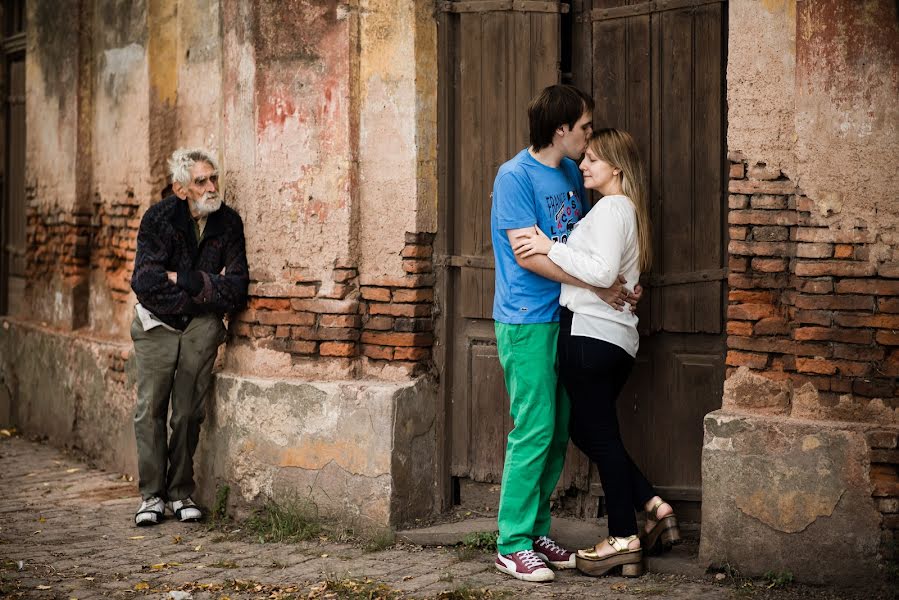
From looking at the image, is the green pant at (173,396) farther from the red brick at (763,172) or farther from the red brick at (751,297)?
the red brick at (763,172)

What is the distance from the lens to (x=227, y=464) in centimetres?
654

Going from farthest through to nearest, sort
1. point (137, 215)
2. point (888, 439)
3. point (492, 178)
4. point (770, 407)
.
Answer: point (137, 215) → point (492, 178) → point (770, 407) → point (888, 439)

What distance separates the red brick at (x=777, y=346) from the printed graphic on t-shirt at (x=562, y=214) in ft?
2.97

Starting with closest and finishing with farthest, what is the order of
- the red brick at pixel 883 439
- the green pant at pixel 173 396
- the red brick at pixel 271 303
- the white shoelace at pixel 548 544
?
the red brick at pixel 883 439
the white shoelace at pixel 548 544
the red brick at pixel 271 303
the green pant at pixel 173 396

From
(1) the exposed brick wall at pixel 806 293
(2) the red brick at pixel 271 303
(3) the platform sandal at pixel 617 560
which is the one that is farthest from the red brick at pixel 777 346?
(2) the red brick at pixel 271 303

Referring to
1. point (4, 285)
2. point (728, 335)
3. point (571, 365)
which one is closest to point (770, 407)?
point (728, 335)

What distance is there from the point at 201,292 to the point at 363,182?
1101mm

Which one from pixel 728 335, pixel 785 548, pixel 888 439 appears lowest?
pixel 785 548

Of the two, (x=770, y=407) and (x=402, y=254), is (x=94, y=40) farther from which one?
(x=770, y=407)

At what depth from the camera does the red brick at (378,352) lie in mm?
6266

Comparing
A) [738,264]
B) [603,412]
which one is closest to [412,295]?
[603,412]

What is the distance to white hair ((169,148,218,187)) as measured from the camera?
21.1ft

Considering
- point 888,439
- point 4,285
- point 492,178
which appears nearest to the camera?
point 888,439

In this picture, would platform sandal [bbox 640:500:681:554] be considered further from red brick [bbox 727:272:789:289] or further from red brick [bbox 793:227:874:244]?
red brick [bbox 793:227:874:244]
